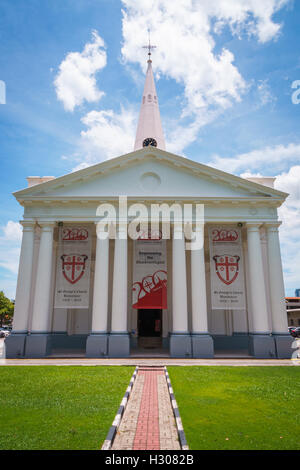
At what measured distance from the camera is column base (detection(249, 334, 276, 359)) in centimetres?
1872

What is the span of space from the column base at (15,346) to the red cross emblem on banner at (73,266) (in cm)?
423

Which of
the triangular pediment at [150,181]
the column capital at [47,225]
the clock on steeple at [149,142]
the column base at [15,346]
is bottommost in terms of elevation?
the column base at [15,346]

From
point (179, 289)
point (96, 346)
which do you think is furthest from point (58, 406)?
point (179, 289)

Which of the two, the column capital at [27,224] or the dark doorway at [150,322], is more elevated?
the column capital at [27,224]

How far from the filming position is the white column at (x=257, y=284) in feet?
62.7

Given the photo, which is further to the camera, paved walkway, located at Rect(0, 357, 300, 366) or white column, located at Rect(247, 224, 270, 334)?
white column, located at Rect(247, 224, 270, 334)

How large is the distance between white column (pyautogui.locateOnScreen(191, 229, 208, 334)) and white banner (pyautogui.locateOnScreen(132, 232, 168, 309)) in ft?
5.82

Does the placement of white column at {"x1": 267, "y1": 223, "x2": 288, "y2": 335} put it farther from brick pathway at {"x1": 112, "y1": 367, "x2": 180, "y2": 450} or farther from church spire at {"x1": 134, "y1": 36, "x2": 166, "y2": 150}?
church spire at {"x1": 134, "y1": 36, "x2": 166, "y2": 150}

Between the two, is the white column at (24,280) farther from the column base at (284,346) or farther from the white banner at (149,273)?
the column base at (284,346)

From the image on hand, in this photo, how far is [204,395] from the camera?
9.47 meters

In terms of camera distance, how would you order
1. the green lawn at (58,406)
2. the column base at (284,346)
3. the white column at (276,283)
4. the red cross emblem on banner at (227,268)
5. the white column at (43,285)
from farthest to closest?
the red cross emblem on banner at (227,268), the white column at (276,283), the white column at (43,285), the column base at (284,346), the green lawn at (58,406)

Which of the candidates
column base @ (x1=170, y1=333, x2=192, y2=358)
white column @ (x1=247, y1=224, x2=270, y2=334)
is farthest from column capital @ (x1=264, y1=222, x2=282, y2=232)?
column base @ (x1=170, y1=333, x2=192, y2=358)

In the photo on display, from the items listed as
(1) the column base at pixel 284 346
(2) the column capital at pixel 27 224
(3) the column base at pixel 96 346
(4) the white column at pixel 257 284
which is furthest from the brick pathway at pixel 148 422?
(2) the column capital at pixel 27 224

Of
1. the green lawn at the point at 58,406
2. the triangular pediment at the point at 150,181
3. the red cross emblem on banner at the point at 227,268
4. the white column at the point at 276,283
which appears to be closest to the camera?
the green lawn at the point at 58,406
